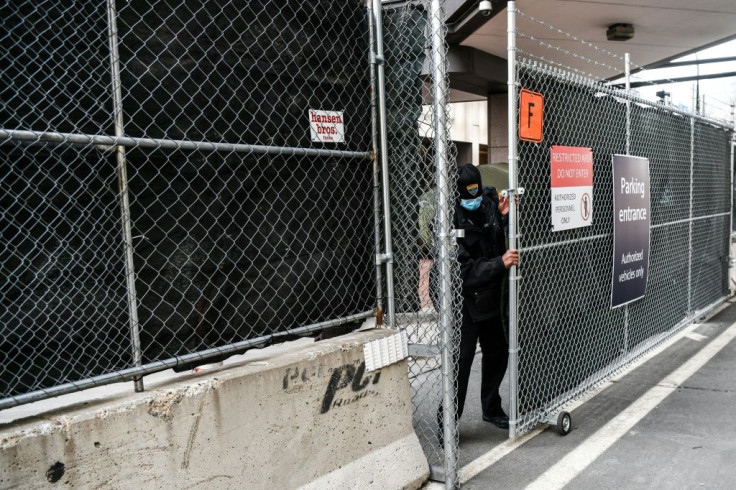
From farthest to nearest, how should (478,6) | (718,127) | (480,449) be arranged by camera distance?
1. (718,127)
2. (478,6)
3. (480,449)

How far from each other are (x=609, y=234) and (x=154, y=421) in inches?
182

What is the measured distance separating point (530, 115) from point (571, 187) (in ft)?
3.03

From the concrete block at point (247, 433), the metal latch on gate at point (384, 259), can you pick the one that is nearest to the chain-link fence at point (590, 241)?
the metal latch on gate at point (384, 259)

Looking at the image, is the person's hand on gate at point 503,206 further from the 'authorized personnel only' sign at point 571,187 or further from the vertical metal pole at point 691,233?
the vertical metal pole at point 691,233

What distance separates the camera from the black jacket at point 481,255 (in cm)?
474

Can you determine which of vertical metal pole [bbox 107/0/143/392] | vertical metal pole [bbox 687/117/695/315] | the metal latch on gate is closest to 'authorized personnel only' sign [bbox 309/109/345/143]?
the metal latch on gate

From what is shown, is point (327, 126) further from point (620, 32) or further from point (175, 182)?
point (620, 32)

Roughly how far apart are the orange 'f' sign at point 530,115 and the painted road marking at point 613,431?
7.50ft

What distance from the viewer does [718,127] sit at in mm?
9609

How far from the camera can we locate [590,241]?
5680 millimetres

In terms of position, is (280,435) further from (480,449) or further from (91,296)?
(480,449)

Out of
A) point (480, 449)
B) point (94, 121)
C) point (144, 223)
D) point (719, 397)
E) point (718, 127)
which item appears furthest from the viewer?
point (718, 127)

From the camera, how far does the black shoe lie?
16.6ft

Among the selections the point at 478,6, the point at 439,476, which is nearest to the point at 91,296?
the point at 439,476
